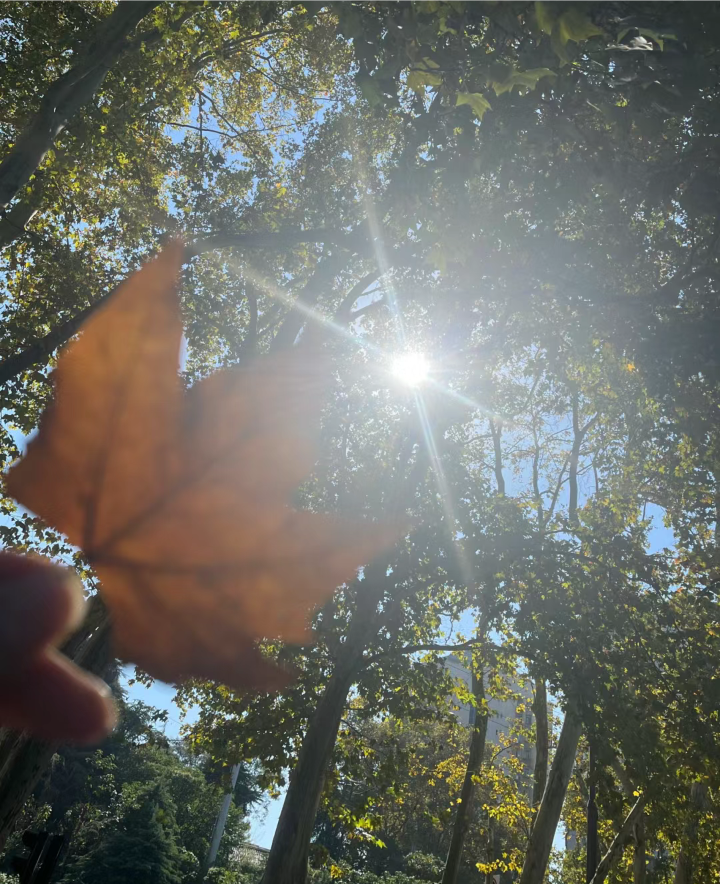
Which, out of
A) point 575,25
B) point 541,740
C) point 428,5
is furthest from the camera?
point 541,740

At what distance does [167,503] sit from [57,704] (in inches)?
41.7

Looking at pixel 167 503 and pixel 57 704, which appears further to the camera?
pixel 167 503

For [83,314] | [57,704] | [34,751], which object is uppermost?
[83,314]

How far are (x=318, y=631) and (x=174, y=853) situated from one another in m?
22.1

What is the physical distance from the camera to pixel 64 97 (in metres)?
5.68

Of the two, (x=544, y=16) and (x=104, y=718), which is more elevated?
(x=544, y=16)

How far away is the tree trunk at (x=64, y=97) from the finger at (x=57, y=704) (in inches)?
195

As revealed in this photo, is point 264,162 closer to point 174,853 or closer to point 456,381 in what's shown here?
point 456,381

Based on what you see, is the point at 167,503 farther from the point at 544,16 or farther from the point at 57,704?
the point at 544,16

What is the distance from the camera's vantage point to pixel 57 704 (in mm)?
1930

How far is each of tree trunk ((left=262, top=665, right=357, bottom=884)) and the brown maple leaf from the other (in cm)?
540

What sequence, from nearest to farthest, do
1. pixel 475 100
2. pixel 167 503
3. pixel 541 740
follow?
pixel 167 503
pixel 475 100
pixel 541 740

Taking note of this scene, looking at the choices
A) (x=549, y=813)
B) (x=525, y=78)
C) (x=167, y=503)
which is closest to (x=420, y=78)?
(x=525, y=78)

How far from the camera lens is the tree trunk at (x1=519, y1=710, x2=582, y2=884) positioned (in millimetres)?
12547
